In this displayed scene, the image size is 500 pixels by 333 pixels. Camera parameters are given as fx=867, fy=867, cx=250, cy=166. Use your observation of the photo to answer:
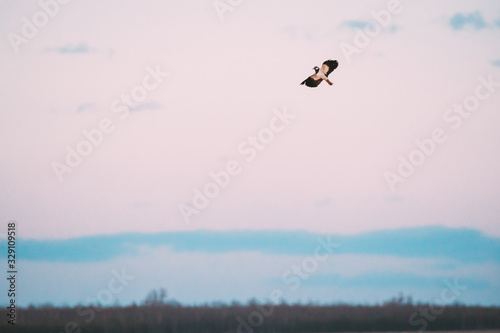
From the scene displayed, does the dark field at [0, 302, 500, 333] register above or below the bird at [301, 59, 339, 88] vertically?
below

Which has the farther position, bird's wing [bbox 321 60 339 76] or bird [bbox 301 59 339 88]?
bird's wing [bbox 321 60 339 76]

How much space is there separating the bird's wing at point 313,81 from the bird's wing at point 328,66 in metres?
0.36

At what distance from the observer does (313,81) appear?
2683cm

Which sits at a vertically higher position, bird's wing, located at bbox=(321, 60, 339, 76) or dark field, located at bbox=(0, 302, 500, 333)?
bird's wing, located at bbox=(321, 60, 339, 76)

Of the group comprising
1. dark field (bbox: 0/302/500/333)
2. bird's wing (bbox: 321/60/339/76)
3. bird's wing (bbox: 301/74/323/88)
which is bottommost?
dark field (bbox: 0/302/500/333)

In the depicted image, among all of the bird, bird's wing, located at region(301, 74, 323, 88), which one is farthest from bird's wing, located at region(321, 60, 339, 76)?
bird's wing, located at region(301, 74, 323, 88)

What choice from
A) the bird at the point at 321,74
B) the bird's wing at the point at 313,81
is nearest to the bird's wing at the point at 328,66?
the bird at the point at 321,74

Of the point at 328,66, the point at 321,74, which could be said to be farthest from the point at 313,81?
the point at 328,66

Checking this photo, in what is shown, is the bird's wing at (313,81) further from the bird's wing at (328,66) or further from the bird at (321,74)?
the bird's wing at (328,66)

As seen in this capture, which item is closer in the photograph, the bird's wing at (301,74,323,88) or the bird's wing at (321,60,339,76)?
the bird's wing at (301,74,323,88)

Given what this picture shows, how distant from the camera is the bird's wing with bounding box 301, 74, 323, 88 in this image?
87.6 ft

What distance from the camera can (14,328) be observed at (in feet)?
103

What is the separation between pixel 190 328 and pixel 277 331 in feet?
11.0

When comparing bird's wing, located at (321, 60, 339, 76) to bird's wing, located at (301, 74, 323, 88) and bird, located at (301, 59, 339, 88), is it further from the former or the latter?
bird's wing, located at (301, 74, 323, 88)
